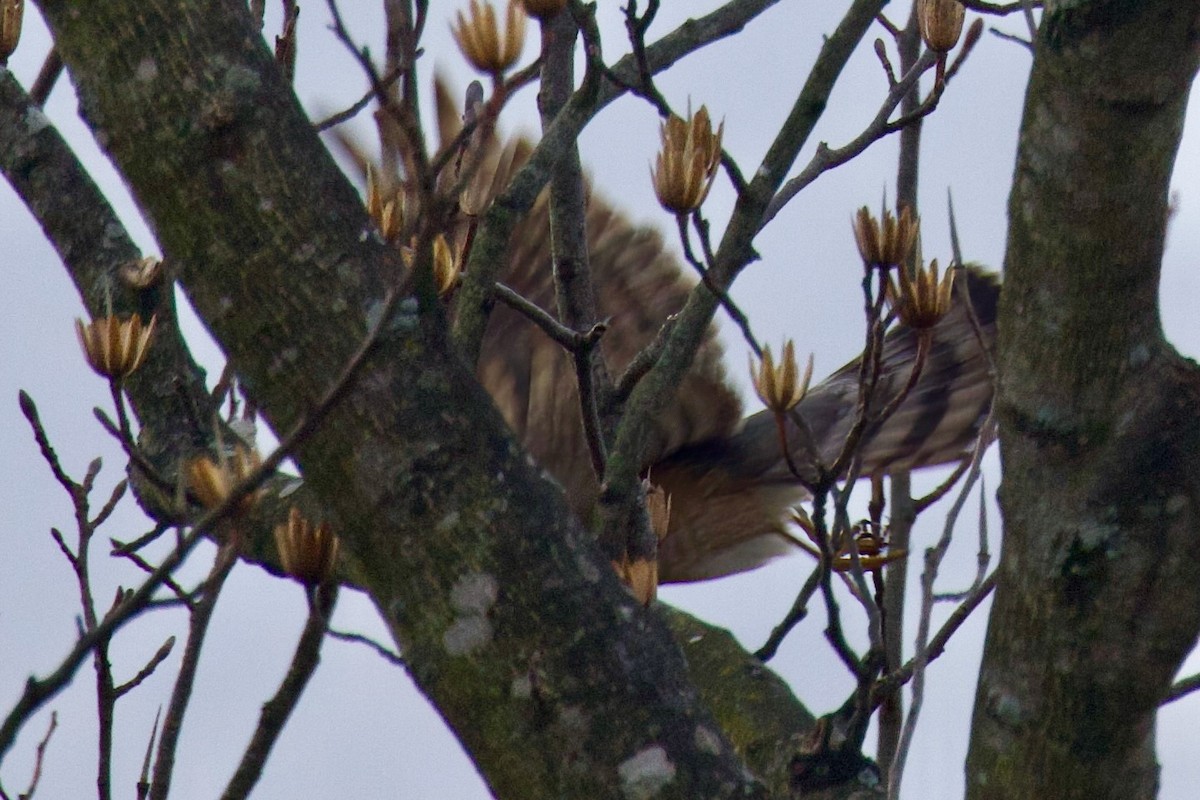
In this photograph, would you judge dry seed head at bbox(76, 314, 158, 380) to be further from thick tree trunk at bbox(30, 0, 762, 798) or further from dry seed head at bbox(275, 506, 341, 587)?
dry seed head at bbox(275, 506, 341, 587)

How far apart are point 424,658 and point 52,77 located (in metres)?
1.96

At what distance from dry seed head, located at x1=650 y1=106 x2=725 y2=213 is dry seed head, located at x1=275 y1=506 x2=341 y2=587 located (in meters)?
0.57

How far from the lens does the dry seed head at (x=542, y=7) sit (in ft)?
6.14

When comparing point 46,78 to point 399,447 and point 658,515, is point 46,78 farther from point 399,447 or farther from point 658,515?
point 399,447

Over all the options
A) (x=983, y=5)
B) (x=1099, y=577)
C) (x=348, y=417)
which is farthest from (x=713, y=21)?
(x=1099, y=577)

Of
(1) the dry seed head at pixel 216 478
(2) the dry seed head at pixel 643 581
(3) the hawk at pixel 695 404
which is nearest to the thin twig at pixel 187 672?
(1) the dry seed head at pixel 216 478

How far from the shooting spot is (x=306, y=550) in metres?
1.52

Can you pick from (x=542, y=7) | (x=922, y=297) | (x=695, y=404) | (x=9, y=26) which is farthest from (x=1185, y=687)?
(x=9, y=26)

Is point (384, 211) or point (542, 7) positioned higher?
point (542, 7)

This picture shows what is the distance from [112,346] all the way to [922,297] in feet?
2.97

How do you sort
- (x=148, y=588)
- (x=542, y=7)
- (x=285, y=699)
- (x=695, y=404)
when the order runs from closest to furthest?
(x=148, y=588), (x=285, y=699), (x=542, y=7), (x=695, y=404)

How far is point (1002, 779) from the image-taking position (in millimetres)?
1544

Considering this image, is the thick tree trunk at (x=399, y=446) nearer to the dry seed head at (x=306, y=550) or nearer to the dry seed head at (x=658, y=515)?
the dry seed head at (x=306, y=550)

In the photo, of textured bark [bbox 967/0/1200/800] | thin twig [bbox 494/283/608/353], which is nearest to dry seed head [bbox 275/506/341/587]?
thin twig [bbox 494/283/608/353]
